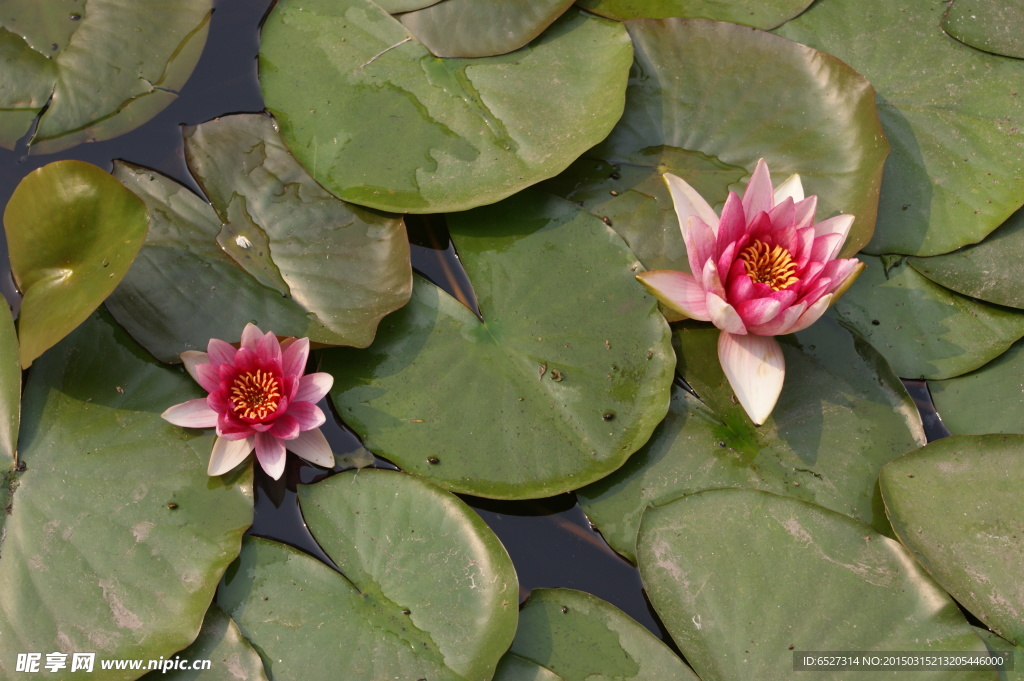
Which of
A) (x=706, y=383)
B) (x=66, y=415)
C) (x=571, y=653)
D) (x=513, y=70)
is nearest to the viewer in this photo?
(x=571, y=653)

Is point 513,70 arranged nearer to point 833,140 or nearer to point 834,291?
point 833,140

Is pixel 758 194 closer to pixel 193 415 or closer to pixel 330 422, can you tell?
pixel 330 422

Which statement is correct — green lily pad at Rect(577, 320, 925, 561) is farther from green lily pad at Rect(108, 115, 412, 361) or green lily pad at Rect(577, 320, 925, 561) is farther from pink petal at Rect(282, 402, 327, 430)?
green lily pad at Rect(108, 115, 412, 361)

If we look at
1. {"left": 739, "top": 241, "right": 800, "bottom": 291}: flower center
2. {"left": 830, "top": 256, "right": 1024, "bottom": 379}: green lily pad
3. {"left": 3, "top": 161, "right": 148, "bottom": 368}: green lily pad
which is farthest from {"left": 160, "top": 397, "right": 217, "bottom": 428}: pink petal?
{"left": 830, "top": 256, "right": 1024, "bottom": 379}: green lily pad

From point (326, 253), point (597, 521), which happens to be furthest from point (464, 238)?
point (597, 521)

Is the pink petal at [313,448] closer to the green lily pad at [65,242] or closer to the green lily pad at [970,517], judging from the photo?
the green lily pad at [65,242]

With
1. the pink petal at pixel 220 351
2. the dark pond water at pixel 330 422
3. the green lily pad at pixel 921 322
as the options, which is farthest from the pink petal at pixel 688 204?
the pink petal at pixel 220 351
